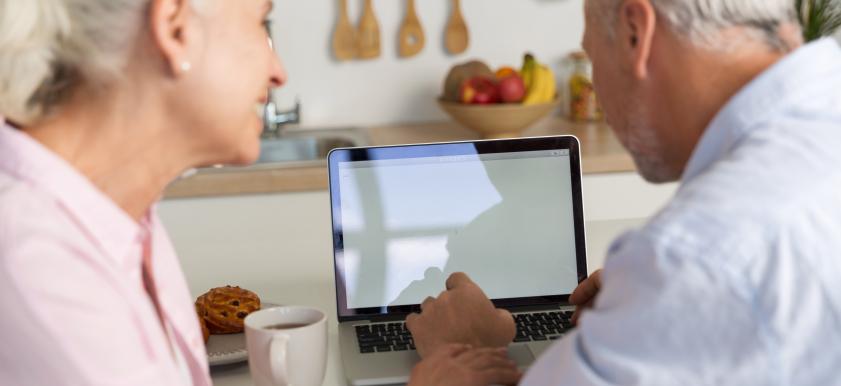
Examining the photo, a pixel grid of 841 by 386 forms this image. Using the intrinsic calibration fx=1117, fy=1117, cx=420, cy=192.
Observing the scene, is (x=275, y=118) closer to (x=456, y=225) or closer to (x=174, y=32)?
(x=456, y=225)

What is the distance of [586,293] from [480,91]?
1.50 m

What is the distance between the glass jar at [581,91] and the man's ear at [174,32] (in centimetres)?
223

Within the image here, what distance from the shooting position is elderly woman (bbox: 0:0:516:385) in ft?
2.93

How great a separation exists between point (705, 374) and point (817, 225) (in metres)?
0.14

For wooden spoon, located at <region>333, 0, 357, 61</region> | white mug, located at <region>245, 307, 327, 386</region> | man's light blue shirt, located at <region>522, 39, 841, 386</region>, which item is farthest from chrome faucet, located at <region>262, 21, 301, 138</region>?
man's light blue shirt, located at <region>522, 39, 841, 386</region>

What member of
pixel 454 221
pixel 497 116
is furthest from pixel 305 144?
pixel 454 221

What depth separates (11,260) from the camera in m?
0.88

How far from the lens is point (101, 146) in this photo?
983 millimetres

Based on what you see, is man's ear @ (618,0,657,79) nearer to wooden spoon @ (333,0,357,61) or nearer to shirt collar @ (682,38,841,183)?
shirt collar @ (682,38,841,183)

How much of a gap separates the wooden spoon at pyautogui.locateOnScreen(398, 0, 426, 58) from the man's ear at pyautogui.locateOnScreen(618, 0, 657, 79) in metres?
2.06

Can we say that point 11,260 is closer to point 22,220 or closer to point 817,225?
point 22,220

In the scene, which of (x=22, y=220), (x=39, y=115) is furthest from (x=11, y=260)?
(x=39, y=115)

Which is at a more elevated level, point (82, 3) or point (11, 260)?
point (82, 3)

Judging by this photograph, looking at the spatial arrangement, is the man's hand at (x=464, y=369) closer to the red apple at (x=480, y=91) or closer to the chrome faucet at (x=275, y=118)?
the red apple at (x=480, y=91)
